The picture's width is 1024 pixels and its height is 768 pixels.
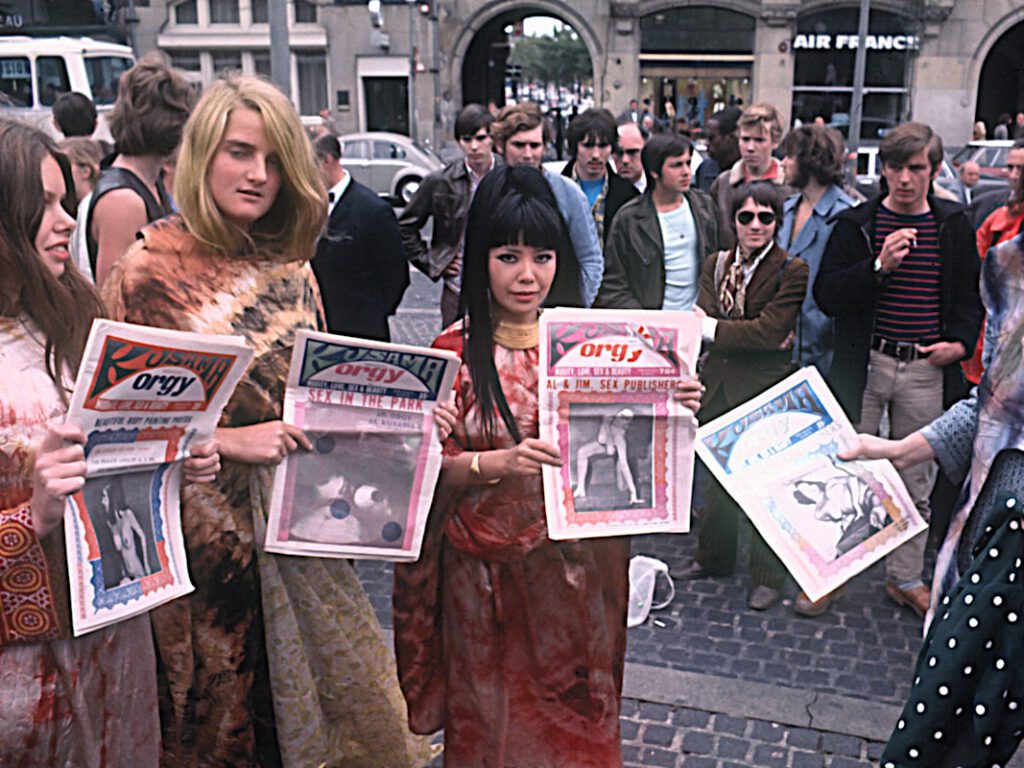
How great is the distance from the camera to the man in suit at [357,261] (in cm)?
532

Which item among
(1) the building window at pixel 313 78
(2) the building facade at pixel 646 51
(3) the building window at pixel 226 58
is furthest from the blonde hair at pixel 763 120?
(3) the building window at pixel 226 58

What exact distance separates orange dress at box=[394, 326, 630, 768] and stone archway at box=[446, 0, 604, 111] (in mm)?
31200

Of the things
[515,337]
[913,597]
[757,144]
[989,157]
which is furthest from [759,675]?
[989,157]

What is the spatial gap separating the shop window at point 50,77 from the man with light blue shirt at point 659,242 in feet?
61.0

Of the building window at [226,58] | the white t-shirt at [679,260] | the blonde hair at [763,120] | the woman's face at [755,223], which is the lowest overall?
the white t-shirt at [679,260]

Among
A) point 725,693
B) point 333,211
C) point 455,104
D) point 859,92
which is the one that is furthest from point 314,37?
point 725,693

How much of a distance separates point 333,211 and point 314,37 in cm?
2914

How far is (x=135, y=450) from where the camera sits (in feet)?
7.25

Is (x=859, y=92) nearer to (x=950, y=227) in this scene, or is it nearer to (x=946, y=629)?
(x=950, y=227)

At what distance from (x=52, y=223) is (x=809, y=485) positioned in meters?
1.84

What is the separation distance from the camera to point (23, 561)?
2010 millimetres

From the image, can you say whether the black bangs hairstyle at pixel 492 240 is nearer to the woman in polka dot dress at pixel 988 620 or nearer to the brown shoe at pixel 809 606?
the woman in polka dot dress at pixel 988 620

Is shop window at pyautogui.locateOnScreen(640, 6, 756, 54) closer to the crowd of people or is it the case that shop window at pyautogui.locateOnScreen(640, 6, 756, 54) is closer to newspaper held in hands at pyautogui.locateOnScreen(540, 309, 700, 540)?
the crowd of people

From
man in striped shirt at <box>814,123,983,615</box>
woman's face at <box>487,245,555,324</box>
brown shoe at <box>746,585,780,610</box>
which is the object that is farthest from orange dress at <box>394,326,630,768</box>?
man in striped shirt at <box>814,123,983,615</box>
